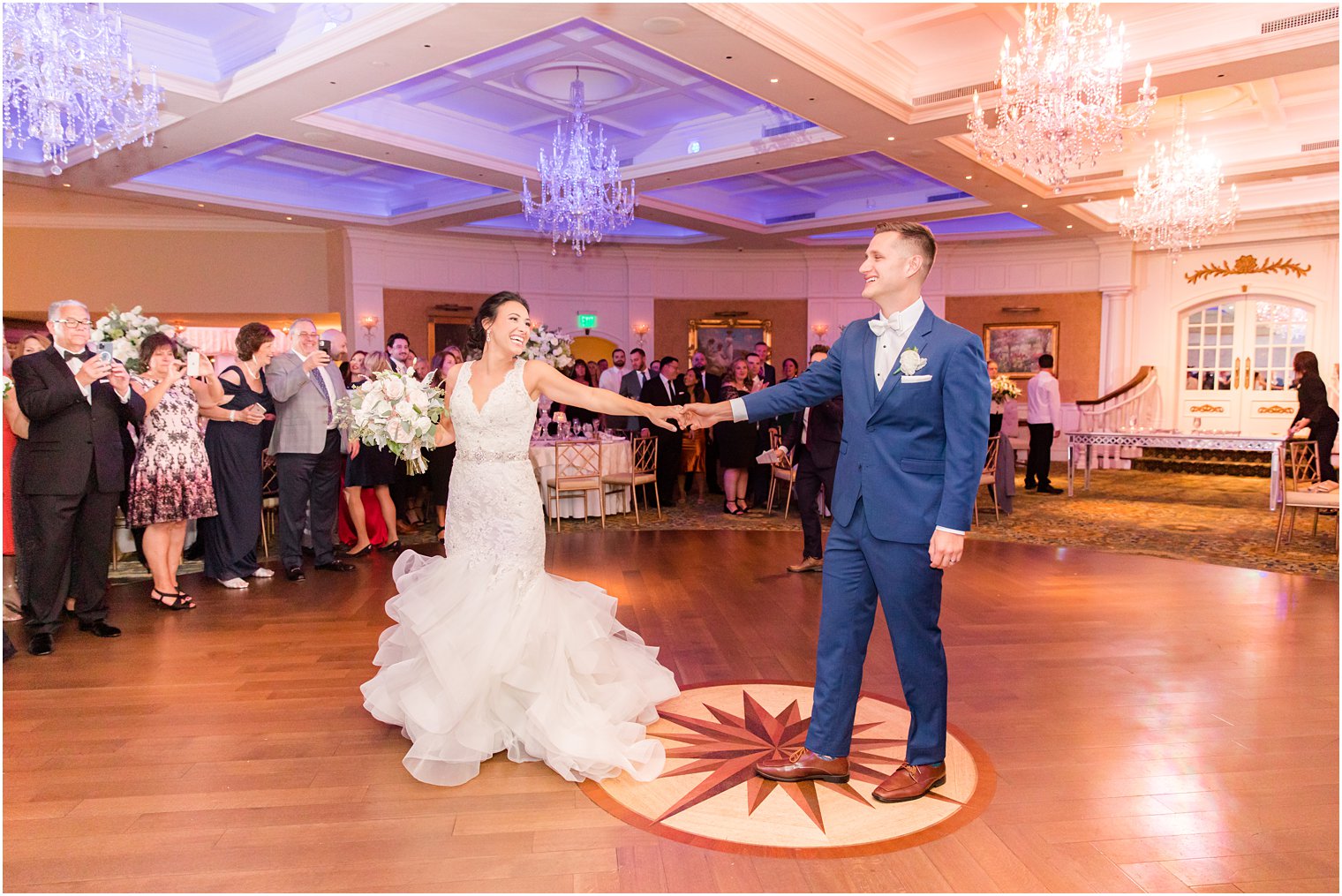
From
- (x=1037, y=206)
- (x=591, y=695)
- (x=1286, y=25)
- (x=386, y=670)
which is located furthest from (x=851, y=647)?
(x=1037, y=206)

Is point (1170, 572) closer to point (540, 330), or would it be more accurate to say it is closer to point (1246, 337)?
point (540, 330)

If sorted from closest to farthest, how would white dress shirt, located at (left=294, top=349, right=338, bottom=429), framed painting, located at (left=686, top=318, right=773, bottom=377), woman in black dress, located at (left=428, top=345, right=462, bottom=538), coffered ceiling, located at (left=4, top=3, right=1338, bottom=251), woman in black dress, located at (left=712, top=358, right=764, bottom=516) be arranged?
white dress shirt, located at (left=294, top=349, right=338, bottom=429) < coffered ceiling, located at (left=4, top=3, right=1338, bottom=251) < woman in black dress, located at (left=428, top=345, right=462, bottom=538) < woman in black dress, located at (left=712, top=358, right=764, bottom=516) < framed painting, located at (left=686, top=318, right=773, bottom=377)

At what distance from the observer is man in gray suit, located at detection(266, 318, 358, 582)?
5.76 meters

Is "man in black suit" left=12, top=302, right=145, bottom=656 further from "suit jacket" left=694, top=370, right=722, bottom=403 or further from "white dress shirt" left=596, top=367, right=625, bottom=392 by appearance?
"white dress shirt" left=596, top=367, right=625, bottom=392

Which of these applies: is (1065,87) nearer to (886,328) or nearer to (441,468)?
(886,328)

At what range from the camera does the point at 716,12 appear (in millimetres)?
5754

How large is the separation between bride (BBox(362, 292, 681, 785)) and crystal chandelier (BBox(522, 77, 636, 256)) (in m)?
6.13

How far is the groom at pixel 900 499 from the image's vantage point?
2627mm

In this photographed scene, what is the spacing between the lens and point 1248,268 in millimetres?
13250

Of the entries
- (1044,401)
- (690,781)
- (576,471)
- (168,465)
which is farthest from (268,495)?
(1044,401)

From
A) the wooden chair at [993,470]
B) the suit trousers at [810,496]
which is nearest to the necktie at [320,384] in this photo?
the suit trousers at [810,496]

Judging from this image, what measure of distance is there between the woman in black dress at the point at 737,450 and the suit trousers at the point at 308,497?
4.05 metres

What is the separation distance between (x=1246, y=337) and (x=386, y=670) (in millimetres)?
14566

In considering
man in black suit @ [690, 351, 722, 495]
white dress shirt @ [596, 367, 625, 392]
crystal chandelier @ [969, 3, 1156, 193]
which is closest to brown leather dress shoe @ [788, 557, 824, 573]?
crystal chandelier @ [969, 3, 1156, 193]
